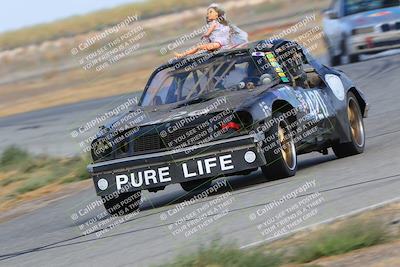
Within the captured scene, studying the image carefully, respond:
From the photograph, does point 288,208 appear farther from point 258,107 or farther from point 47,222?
point 47,222

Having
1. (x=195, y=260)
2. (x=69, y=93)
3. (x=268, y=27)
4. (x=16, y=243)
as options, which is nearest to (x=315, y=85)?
(x=16, y=243)

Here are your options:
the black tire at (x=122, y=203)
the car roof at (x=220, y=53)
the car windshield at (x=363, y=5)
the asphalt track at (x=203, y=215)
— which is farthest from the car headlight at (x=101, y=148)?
the car windshield at (x=363, y=5)

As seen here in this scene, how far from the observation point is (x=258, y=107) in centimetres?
1006

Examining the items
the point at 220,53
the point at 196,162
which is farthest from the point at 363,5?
the point at 196,162

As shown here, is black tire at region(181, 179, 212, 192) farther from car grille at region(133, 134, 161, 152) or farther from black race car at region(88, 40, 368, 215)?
car grille at region(133, 134, 161, 152)

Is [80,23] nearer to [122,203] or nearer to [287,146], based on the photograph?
[122,203]

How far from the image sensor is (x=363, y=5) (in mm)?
22656

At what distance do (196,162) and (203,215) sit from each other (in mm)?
746

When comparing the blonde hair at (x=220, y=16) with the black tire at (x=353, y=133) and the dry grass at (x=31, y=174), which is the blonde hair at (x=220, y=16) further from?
the dry grass at (x=31, y=174)

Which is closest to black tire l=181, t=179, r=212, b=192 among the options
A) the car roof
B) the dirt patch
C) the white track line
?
the car roof

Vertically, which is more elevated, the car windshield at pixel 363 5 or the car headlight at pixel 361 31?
the car windshield at pixel 363 5

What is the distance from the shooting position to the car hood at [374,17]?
22016mm

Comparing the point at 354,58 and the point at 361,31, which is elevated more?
the point at 361,31

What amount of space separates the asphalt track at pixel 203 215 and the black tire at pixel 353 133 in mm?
167
